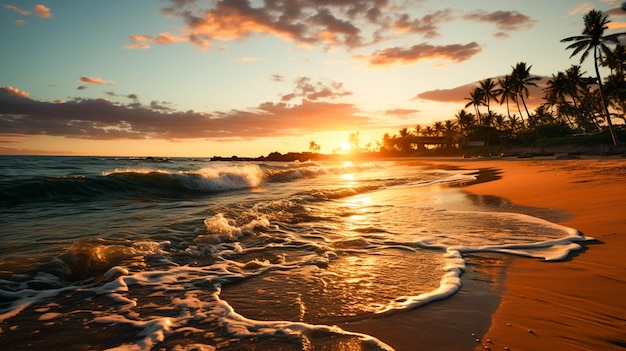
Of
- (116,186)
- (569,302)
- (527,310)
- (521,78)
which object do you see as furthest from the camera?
(521,78)

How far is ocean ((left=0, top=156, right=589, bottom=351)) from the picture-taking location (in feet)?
10.3

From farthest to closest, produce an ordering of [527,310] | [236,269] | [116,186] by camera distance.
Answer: [116,186]
[236,269]
[527,310]

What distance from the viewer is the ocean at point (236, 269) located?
3.13 m

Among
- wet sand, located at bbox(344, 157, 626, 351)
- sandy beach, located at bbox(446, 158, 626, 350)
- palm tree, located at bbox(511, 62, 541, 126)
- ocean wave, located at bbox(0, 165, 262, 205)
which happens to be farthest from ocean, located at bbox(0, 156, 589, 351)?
palm tree, located at bbox(511, 62, 541, 126)

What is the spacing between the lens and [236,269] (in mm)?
5168

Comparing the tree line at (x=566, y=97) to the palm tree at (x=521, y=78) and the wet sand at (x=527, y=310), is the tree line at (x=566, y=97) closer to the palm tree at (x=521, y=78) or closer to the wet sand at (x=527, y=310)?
the palm tree at (x=521, y=78)

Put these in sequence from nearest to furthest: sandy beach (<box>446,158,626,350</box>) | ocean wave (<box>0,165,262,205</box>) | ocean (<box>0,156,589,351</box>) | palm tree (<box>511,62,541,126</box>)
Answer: sandy beach (<box>446,158,626,350</box>) → ocean (<box>0,156,589,351</box>) → ocean wave (<box>0,165,262,205</box>) → palm tree (<box>511,62,541,126</box>)

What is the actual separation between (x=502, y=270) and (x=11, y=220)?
12139 millimetres

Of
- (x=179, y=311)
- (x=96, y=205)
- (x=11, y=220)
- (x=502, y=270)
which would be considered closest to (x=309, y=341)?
(x=179, y=311)

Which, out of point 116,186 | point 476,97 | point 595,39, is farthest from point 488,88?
point 116,186

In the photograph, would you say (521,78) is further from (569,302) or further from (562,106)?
(569,302)

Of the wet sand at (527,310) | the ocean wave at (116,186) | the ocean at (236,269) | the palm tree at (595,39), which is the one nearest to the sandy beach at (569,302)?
the wet sand at (527,310)

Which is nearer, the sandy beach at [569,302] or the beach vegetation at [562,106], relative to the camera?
the sandy beach at [569,302]

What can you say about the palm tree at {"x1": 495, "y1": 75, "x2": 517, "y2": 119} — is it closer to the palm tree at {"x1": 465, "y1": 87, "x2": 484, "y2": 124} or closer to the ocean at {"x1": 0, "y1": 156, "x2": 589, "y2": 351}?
the palm tree at {"x1": 465, "y1": 87, "x2": 484, "y2": 124}
